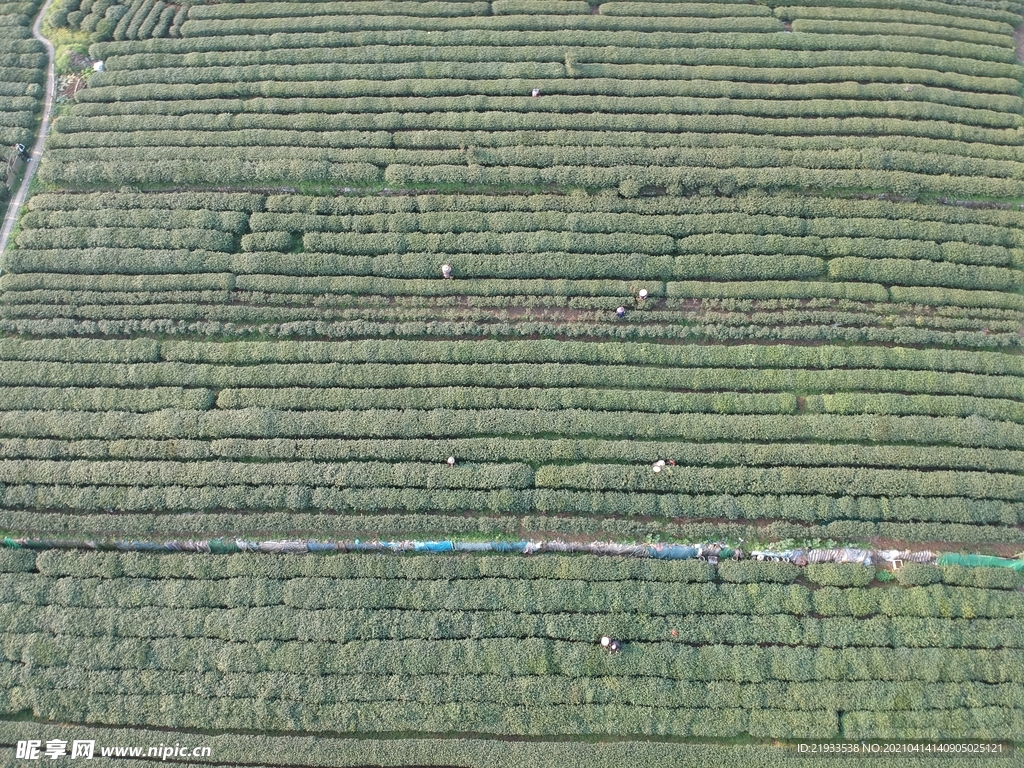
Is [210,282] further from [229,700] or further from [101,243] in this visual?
[229,700]

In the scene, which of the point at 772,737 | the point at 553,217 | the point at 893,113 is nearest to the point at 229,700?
the point at 772,737

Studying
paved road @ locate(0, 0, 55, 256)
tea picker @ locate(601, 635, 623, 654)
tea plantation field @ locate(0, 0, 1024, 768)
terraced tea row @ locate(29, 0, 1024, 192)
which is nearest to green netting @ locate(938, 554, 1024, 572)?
tea plantation field @ locate(0, 0, 1024, 768)

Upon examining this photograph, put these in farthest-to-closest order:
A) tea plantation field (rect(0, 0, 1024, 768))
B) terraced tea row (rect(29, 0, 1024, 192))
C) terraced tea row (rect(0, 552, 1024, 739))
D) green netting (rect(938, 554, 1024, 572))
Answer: terraced tea row (rect(29, 0, 1024, 192)) → green netting (rect(938, 554, 1024, 572)) → tea plantation field (rect(0, 0, 1024, 768)) → terraced tea row (rect(0, 552, 1024, 739))

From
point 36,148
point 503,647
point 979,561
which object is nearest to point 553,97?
point 503,647

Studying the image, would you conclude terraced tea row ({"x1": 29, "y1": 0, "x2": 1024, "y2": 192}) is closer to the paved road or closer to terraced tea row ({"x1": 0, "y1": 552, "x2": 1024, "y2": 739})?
the paved road

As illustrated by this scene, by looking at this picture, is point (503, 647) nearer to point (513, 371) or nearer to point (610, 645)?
point (610, 645)
